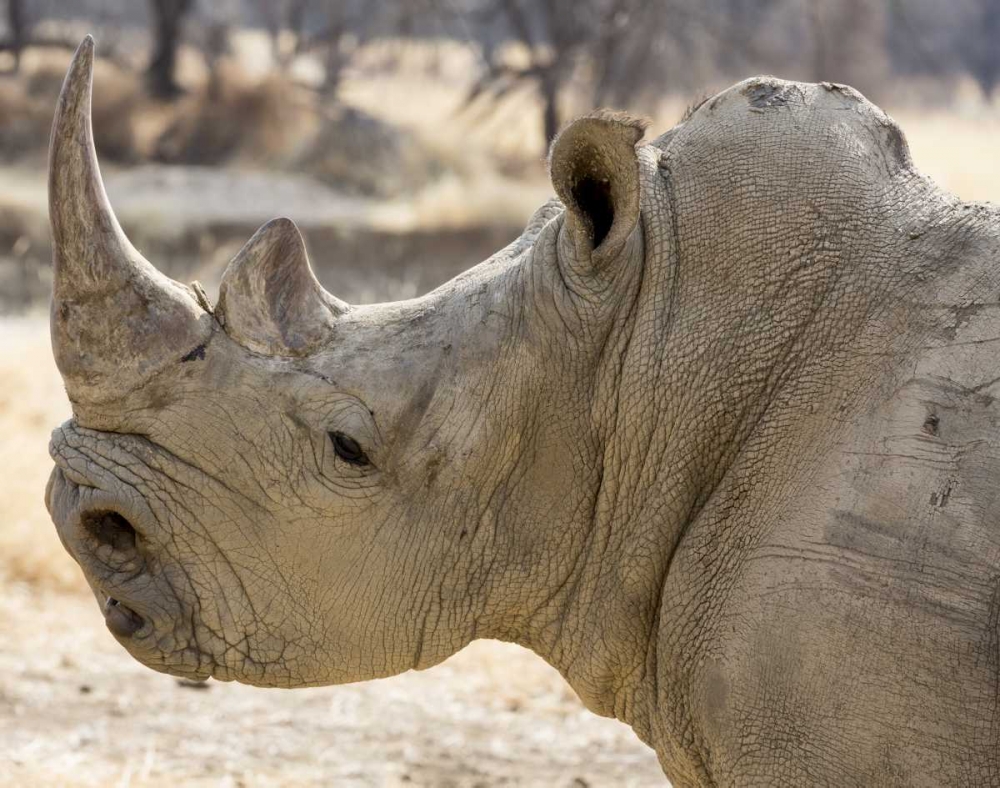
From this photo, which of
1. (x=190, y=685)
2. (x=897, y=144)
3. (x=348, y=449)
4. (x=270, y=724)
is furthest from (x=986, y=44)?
(x=348, y=449)

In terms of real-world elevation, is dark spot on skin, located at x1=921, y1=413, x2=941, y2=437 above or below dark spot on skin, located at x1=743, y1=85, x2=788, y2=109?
below

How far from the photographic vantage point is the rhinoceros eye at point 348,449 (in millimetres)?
2971

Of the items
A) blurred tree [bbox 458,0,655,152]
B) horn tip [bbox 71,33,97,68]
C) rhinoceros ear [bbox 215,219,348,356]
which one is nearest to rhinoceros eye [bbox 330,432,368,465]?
rhinoceros ear [bbox 215,219,348,356]

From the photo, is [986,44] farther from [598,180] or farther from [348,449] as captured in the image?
[348,449]

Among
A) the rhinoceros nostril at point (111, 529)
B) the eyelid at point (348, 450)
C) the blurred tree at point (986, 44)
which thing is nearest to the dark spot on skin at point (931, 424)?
the eyelid at point (348, 450)

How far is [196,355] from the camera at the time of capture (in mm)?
2959

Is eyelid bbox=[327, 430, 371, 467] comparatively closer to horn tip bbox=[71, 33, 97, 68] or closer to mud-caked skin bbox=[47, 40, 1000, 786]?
mud-caked skin bbox=[47, 40, 1000, 786]

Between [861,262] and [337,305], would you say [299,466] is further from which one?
[861,262]

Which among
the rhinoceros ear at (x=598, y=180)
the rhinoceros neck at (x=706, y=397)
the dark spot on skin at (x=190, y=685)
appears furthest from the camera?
the dark spot on skin at (x=190, y=685)

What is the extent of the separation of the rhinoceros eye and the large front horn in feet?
1.08

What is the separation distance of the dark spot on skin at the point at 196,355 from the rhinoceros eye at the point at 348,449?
0.30 m

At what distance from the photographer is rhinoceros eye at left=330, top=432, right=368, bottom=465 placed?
9.75 ft

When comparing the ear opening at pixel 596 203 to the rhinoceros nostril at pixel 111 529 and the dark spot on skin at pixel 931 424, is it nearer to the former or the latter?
the dark spot on skin at pixel 931 424

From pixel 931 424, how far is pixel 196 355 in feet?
4.58
